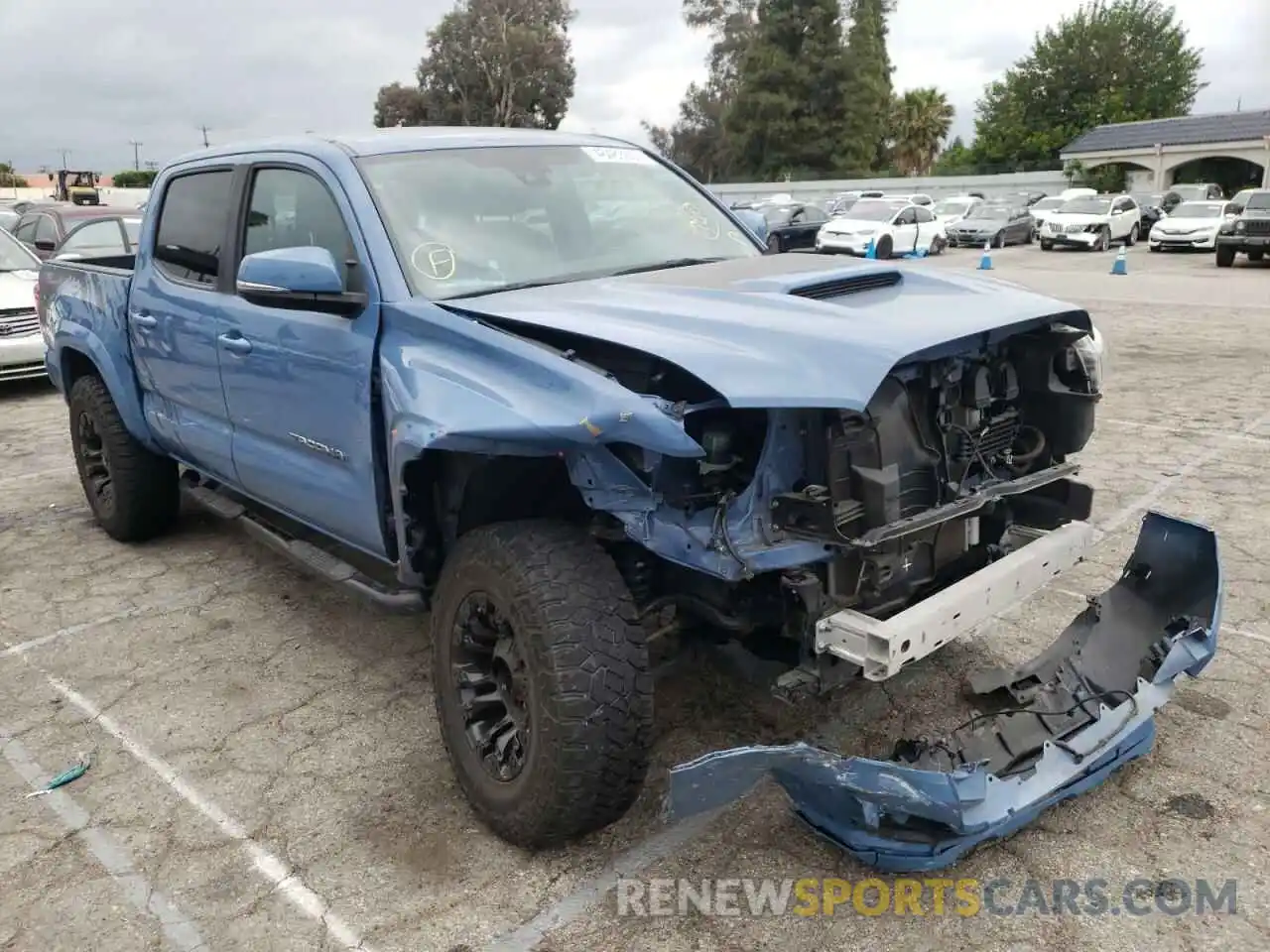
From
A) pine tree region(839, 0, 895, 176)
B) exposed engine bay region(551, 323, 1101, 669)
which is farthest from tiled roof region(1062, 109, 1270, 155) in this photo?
exposed engine bay region(551, 323, 1101, 669)

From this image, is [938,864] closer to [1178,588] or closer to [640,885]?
[640,885]

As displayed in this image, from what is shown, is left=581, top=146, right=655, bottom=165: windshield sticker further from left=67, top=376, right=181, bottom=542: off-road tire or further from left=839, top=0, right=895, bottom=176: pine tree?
left=839, top=0, right=895, bottom=176: pine tree

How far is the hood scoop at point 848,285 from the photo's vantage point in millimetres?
3021

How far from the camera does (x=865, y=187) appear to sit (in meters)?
47.0

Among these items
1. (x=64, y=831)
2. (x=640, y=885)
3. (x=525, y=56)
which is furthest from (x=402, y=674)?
(x=525, y=56)

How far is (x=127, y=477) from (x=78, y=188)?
31503mm

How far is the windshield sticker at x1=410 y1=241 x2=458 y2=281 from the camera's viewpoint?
3227mm

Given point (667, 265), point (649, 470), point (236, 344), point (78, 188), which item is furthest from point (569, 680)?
point (78, 188)

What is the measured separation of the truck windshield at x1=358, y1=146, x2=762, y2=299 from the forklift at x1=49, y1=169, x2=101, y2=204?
24417 millimetres

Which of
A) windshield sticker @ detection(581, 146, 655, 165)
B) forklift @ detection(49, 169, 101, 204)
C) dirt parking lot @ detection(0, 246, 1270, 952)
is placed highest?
forklift @ detection(49, 169, 101, 204)

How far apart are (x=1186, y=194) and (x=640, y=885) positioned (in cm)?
3700

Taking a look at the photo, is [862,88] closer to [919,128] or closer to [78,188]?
[919,128]

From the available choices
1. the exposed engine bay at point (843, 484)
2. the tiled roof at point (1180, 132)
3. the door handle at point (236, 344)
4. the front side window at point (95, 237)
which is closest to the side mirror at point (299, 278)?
the door handle at point (236, 344)

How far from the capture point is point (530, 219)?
3.57 m
